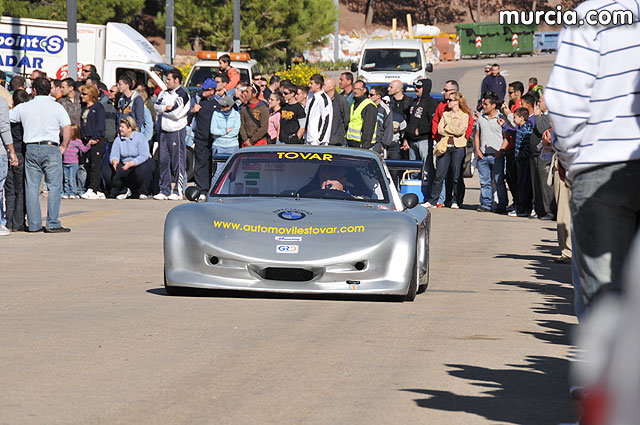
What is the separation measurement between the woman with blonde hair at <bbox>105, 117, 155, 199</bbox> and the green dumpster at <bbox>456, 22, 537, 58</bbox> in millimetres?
55281

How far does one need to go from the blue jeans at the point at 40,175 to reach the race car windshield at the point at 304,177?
537cm

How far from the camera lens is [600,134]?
5.18 meters

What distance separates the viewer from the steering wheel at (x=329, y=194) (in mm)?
11805

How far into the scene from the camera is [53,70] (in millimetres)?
36562

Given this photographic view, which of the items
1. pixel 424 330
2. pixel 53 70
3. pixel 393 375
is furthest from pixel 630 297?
pixel 53 70

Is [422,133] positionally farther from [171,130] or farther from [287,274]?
[287,274]

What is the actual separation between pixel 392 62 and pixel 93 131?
14.7 meters

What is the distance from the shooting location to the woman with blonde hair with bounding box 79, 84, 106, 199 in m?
23.3

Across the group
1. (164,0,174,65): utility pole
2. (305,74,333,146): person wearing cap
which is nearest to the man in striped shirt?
(305,74,333,146): person wearing cap

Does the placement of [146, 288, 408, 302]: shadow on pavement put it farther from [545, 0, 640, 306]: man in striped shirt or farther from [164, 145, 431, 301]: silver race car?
[545, 0, 640, 306]: man in striped shirt

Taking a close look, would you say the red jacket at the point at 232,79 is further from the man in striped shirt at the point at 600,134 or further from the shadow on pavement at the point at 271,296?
the man in striped shirt at the point at 600,134

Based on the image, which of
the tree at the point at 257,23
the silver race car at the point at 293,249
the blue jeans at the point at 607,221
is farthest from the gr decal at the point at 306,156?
the tree at the point at 257,23

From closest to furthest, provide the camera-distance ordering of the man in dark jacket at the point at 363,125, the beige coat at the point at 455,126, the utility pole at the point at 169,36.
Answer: the man in dark jacket at the point at 363,125 < the beige coat at the point at 455,126 < the utility pole at the point at 169,36

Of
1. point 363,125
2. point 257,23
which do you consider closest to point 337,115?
point 363,125
